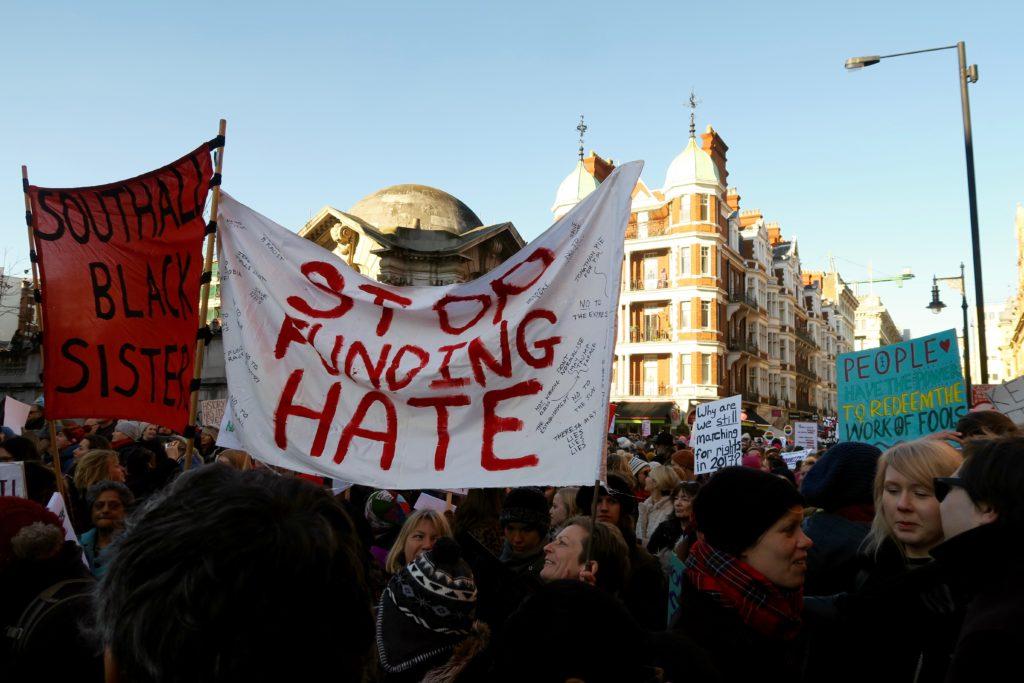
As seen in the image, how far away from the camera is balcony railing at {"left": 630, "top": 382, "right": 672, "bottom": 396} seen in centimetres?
4547

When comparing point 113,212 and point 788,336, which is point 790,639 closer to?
point 113,212

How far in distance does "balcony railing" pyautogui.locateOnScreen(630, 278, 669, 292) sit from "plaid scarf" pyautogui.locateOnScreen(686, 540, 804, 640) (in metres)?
44.5

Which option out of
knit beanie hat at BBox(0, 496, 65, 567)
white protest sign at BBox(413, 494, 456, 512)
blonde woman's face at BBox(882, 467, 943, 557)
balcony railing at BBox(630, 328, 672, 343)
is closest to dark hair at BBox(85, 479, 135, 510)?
white protest sign at BBox(413, 494, 456, 512)

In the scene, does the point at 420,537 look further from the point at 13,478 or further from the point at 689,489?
the point at 13,478

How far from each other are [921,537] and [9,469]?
17.2ft

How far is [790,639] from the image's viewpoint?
249 centimetres

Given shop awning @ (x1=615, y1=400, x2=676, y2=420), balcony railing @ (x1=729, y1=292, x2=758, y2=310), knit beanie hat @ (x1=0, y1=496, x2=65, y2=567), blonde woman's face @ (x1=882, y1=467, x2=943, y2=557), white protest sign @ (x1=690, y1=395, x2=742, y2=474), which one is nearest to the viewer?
knit beanie hat @ (x1=0, y1=496, x2=65, y2=567)

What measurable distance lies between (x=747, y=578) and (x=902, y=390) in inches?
226

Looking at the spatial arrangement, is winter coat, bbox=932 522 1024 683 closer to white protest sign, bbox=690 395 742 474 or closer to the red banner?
the red banner

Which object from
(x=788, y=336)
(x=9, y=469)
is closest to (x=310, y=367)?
(x=9, y=469)

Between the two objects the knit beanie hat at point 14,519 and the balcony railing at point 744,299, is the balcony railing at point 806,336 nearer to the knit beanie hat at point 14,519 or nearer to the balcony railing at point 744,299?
the balcony railing at point 744,299

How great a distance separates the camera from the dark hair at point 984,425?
4367 mm

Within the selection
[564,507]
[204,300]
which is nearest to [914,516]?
[564,507]

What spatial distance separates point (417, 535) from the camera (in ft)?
16.0
